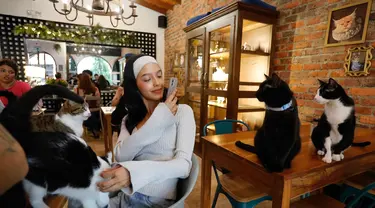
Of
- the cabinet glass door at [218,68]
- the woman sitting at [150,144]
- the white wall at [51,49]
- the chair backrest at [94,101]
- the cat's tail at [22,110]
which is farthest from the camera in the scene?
the white wall at [51,49]

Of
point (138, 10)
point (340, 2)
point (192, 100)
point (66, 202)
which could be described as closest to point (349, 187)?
point (340, 2)

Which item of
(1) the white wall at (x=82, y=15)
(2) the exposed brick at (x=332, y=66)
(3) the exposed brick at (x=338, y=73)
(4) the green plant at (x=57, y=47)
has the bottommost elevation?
(3) the exposed brick at (x=338, y=73)

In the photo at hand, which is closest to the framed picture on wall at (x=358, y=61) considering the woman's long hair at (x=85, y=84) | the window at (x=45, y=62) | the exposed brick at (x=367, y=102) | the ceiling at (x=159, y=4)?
the exposed brick at (x=367, y=102)

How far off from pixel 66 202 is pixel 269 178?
2.82ft

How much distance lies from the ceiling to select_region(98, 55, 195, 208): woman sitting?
13.7ft

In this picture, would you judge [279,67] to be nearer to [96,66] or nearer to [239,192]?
[239,192]

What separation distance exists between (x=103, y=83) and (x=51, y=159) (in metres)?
4.80

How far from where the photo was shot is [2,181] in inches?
10.0

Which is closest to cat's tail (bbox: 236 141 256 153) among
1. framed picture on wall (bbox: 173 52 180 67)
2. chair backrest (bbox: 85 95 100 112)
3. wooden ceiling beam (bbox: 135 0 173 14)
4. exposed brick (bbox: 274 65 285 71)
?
exposed brick (bbox: 274 65 285 71)

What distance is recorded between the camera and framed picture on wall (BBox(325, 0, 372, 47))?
5.05 feet

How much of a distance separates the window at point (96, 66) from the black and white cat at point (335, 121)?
15.8ft

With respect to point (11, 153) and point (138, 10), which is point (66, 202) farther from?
point (138, 10)

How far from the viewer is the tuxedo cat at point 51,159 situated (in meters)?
0.36

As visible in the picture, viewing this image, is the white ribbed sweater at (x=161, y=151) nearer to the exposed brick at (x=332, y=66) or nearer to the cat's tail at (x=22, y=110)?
the cat's tail at (x=22, y=110)
